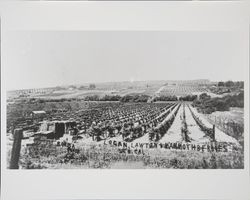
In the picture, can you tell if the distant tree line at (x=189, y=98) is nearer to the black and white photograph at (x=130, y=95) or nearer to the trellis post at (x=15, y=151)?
the black and white photograph at (x=130, y=95)

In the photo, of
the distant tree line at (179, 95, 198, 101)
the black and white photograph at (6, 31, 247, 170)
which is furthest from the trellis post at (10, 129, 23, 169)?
the distant tree line at (179, 95, 198, 101)

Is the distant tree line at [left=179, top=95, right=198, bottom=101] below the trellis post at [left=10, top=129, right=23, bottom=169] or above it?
above

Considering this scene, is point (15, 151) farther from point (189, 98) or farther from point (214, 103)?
point (214, 103)

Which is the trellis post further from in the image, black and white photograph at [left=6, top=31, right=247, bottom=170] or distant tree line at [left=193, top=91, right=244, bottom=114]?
distant tree line at [left=193, top=91, right=244, bottom=114]

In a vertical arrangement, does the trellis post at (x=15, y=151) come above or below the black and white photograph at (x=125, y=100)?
below

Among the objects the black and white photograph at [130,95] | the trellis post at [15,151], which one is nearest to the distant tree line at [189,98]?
the black and white photograph at [130,95]

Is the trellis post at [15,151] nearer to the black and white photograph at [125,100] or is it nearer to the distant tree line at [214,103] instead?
the black and white photograph at [125,100]

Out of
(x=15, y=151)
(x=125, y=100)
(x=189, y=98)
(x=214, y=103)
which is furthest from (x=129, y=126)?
(x=15, y=151)

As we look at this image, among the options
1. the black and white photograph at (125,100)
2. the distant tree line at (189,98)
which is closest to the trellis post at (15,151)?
the black and white photograph at (125,100)
